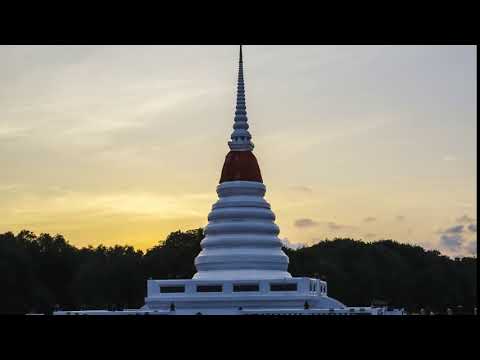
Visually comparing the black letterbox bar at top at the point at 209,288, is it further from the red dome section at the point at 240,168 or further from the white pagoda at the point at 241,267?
the red dome section at the point at 240,168

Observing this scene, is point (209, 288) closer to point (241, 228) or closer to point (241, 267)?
point (241, 267)

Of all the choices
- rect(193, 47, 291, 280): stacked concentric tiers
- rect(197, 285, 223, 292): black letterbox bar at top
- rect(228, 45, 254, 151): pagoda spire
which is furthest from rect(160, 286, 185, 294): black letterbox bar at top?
rect(228, 45, 254, 151): pagoda spire

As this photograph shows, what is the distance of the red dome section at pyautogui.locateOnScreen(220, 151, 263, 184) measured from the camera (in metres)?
77.9

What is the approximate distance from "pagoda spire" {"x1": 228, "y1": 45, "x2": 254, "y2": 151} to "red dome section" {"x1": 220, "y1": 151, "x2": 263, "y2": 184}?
0.53 metres

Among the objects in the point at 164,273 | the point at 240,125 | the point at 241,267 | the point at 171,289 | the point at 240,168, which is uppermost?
the point at 240,125

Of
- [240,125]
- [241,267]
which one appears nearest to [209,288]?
[241,267]

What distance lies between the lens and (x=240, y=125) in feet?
260

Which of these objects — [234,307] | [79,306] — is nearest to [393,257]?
[79,306]

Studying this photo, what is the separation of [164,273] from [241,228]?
23.5m

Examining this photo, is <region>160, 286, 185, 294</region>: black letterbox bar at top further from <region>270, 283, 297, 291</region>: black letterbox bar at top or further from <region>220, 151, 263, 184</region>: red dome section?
<region>220, 151, 263, 184</region>: red dome section

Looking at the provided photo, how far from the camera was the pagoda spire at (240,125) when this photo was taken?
79125mm

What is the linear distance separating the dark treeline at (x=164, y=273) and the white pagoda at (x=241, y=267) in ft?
50.6
